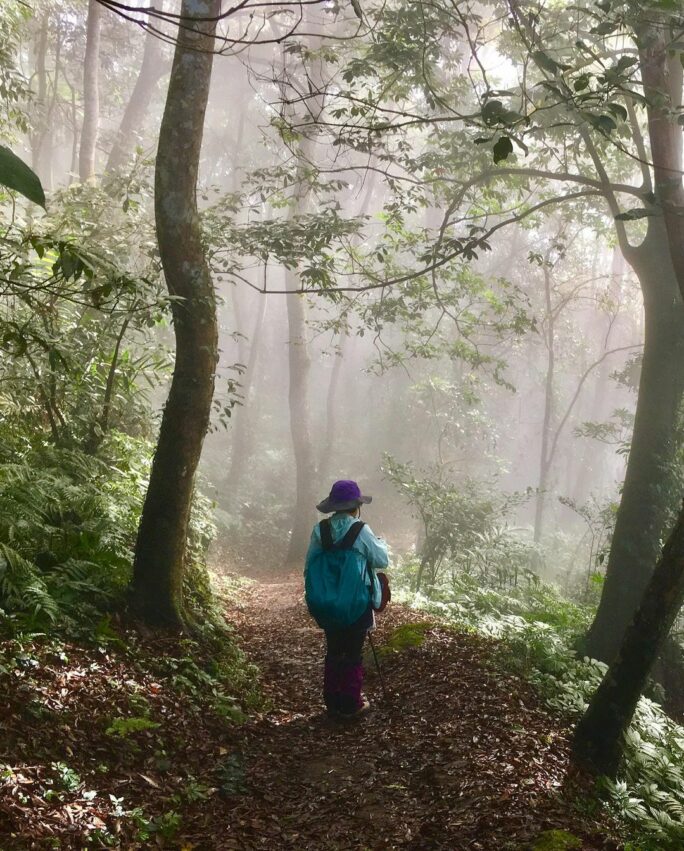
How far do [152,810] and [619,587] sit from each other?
666 centimetres

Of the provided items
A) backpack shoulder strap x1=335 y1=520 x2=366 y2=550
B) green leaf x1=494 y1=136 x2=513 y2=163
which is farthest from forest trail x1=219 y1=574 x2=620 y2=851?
green leaf x1=494 y1=136 x2=513 y2=163

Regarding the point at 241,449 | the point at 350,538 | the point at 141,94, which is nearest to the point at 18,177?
the point at 350,538

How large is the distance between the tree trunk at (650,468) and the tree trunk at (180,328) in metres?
5.57

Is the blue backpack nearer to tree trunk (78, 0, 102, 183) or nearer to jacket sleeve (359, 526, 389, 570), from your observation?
jacket sleeve (359, 526, 389, 570)

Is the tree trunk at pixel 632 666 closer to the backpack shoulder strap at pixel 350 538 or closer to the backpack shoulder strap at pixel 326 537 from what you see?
the backpack shoulder strap at pixel 350 538

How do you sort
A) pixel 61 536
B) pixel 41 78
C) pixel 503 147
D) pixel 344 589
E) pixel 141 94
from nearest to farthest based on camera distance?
pixel 503 147
pixel 344 589
pixel 61 536
pixel 41 78
pixel 141 94

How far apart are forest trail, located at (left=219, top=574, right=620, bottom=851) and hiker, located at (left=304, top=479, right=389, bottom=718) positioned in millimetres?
316

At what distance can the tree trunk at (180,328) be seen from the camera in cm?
594

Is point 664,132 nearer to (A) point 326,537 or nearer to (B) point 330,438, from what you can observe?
(A) point 326,537

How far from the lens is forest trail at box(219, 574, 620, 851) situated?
3988 millimetres

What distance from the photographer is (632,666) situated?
4543mm

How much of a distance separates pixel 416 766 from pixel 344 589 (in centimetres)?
139

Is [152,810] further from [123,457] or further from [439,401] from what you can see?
[439,401]

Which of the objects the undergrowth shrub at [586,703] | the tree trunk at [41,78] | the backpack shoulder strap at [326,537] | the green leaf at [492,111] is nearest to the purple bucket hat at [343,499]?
the backpack shoulder strap at [326,537]
